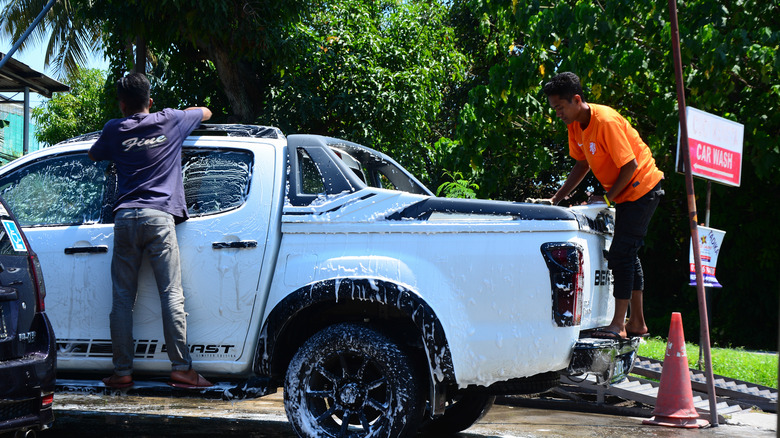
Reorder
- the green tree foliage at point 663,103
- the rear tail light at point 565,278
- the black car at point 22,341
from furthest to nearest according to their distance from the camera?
the green tree foliage at point 663,103 < the rear tail light at point 565,278 < the black car at point 22,341

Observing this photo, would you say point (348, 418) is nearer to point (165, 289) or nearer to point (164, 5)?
point (165, 289)

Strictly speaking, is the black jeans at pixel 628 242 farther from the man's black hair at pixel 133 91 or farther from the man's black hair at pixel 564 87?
the man's black hair at pixel 133 91

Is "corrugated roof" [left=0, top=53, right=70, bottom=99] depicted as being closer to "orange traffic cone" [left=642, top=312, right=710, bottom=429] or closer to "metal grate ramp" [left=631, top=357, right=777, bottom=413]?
"metal grate ramp" [left=631, top=357, right=777, bottom=413]

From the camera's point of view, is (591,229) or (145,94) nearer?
(591,229)

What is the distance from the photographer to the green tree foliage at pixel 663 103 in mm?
10367

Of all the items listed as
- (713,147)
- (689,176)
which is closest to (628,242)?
(689,176)

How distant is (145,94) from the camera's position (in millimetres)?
4855

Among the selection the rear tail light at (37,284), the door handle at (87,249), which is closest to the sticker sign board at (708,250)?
the door handle at (87,249)

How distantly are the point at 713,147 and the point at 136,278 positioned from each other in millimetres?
4880

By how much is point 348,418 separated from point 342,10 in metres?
13.1

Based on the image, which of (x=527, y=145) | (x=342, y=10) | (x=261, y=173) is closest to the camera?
(x=261, y=173)

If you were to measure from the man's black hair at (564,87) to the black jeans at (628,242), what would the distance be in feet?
2.45

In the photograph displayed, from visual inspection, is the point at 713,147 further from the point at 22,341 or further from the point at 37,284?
the point at 22,341

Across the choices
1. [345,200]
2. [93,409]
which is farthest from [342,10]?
[345,200]
